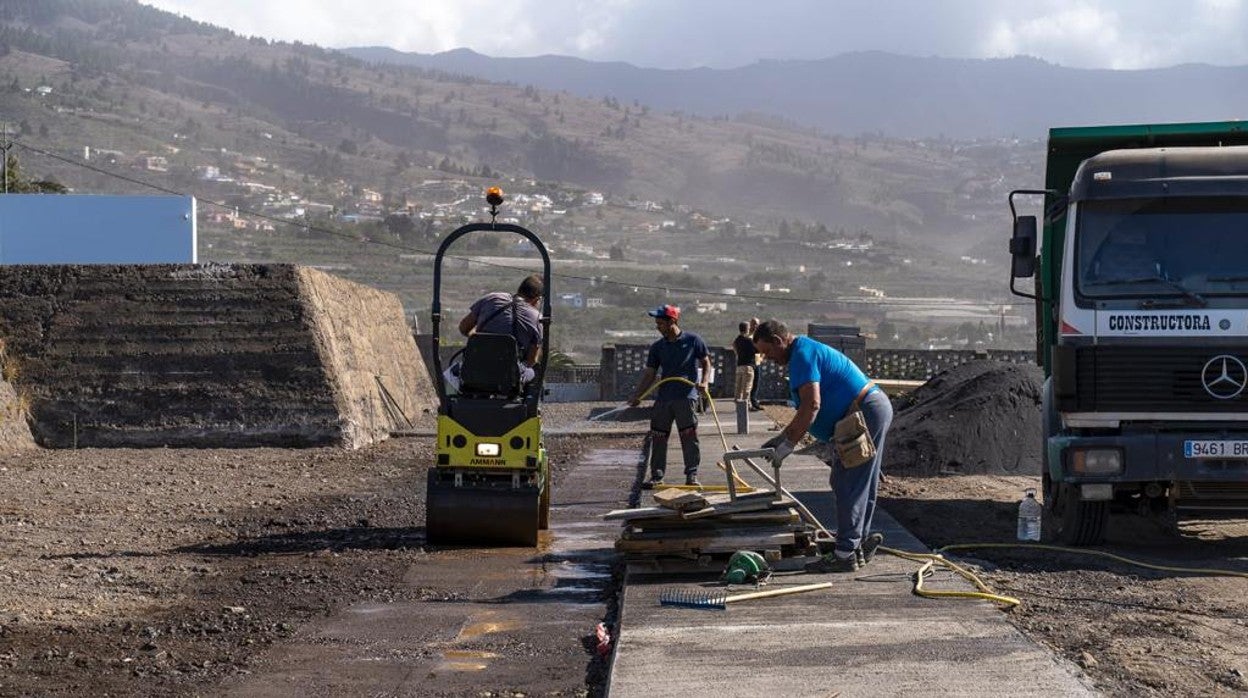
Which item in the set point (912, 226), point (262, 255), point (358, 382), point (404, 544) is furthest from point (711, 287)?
point (404, 544)

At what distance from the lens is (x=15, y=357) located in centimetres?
2294

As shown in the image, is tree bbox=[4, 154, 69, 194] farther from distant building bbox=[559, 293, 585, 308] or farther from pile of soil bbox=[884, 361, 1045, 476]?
pile of soil bbox=[884, 361, 1045, 476]

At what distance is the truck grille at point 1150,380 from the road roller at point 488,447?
159 inches

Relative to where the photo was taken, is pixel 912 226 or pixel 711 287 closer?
pixel 711 287

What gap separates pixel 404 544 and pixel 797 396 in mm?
4192

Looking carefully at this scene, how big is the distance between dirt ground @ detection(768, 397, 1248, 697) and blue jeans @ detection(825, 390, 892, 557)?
92 cm

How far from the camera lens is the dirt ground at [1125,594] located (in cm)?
814

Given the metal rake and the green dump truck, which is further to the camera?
the green dump truck

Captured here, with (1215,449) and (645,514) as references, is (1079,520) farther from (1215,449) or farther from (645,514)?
(645,514)

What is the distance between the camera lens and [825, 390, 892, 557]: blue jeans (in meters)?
10.8

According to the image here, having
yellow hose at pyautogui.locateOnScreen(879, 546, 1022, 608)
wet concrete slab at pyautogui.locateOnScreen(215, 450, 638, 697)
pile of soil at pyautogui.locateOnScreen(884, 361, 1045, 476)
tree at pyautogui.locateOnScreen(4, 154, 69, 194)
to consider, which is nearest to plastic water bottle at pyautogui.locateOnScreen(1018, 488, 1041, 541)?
yellow hose at pyautogui.locateOnScreen(879, 546, 1022, 608)

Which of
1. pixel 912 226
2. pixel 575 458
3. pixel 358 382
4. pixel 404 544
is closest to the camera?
pixel 404 544

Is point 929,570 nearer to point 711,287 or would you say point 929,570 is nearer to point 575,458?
point 575,458

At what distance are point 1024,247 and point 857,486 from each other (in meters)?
3.30
